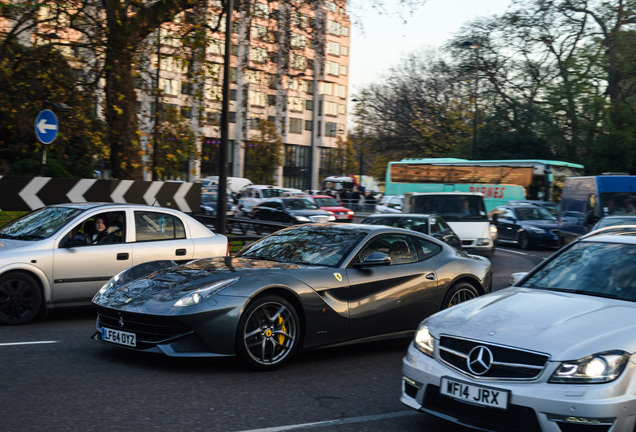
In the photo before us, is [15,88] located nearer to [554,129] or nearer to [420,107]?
[554,129]

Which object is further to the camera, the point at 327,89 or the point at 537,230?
the point at 327,89

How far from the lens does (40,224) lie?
9.09 m

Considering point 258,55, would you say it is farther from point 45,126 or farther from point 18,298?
point 18,298

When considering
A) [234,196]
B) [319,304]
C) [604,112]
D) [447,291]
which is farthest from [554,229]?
[234,196]

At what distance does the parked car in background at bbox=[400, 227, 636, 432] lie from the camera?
409cm

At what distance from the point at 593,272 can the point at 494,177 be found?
33.6 m

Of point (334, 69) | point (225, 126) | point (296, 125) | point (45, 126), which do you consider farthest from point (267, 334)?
point (334, 69)

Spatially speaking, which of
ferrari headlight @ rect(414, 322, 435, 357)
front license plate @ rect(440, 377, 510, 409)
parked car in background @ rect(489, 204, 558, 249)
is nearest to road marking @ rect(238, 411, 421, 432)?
ferrari headlight @ rect(414, 322, 435, 357)

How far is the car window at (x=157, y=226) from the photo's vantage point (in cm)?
Answer: 950

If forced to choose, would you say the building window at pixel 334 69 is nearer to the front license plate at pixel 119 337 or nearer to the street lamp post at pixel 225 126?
the street lamp post at pixel 225 126

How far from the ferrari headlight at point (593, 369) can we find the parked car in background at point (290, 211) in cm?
2510

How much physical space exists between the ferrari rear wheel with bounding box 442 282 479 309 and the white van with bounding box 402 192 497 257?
1018 centimetres

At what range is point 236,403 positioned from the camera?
213 inches

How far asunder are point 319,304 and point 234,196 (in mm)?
44390
